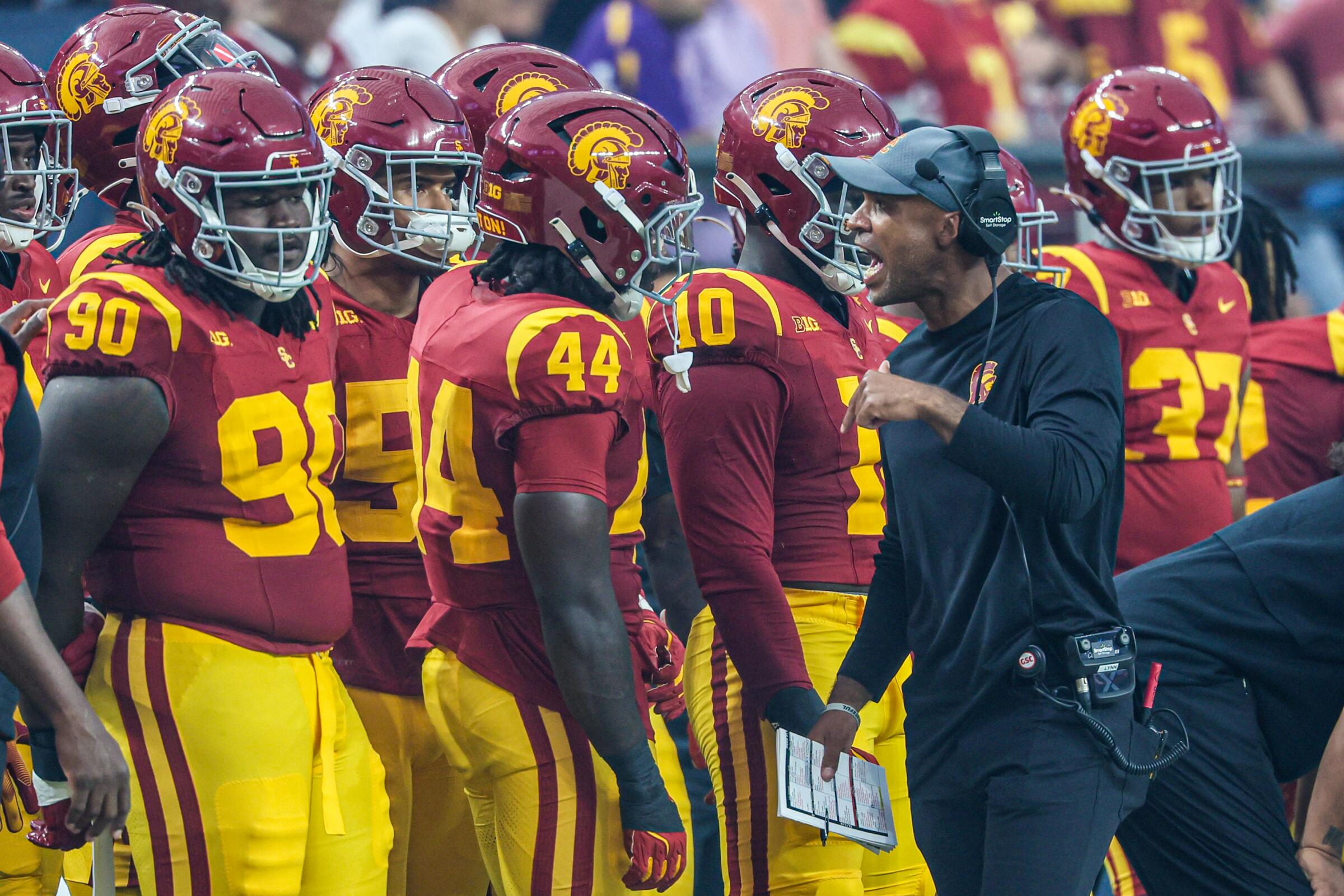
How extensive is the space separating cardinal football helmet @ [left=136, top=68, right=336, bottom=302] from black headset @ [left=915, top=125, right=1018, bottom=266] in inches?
42.4

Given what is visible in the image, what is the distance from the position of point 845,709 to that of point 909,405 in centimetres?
71

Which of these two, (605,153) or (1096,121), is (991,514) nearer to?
(605,153)

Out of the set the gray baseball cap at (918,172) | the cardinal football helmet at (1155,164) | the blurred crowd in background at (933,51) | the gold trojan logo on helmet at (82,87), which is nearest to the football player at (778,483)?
the gray baseball cap at (918,172)

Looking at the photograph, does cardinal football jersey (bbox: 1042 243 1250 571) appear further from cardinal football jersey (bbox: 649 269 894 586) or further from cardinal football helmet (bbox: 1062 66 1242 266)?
cardinal football jersey (bbox: 649 269 894 586)

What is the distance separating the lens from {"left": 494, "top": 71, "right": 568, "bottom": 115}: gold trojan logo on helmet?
450cm

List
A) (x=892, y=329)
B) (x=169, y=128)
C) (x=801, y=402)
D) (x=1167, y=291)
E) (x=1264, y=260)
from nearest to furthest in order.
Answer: (x=169, y=128)
(x=801, y=402)
(x=892, y=329)
(x=1167, y=291)
(x=1264, y=260)

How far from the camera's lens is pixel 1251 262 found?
552cm

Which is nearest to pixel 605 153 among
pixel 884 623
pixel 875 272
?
pixel 875 272

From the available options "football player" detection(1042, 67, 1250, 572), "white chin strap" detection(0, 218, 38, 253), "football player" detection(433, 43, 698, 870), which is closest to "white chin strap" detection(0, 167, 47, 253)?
"white chin strap" detection(0, 218, 38, 253)

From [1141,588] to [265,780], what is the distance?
65.1 inches

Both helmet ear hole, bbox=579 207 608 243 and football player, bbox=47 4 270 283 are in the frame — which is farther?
football player, bbox=47 4 270 283

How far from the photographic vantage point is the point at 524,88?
178 inches

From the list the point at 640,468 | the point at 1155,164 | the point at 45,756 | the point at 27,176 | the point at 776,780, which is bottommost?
the point at 776,780

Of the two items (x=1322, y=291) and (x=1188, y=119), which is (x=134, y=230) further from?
(x=1322, y=291)
